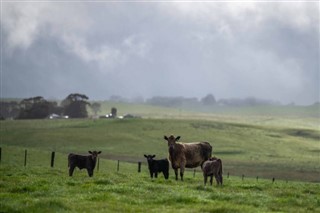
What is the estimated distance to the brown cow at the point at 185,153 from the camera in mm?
29292

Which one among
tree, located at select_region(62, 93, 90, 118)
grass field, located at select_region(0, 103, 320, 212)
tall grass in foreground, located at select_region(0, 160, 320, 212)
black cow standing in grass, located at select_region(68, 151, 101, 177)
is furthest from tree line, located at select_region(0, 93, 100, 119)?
tall grass in foreground, located at select_region(0, 160, 320, 212)

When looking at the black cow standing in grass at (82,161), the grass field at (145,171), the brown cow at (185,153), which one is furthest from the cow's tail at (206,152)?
the black cow standing in grass at (82,161)

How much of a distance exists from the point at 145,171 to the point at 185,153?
24.5 meters

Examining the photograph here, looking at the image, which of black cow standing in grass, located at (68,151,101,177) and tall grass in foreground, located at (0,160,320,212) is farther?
black cow standing in grass, located at (68,151,101,177)

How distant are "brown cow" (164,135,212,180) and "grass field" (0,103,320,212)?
1210mm

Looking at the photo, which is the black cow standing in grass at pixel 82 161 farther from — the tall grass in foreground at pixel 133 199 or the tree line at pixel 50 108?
the tree line at pixel 50 108

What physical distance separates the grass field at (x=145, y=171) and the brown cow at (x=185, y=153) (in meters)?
1.21

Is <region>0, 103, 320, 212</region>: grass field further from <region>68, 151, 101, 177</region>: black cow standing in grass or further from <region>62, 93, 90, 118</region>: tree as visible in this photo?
<region>62, 93, 90, 118</region>: tree

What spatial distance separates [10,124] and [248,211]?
122 m

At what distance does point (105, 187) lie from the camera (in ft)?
71.4

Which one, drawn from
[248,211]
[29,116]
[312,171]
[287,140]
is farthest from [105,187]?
[29,116]

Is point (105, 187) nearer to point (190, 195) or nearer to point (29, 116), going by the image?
point (190, 195)

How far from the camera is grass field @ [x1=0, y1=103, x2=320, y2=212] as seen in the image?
18.3m

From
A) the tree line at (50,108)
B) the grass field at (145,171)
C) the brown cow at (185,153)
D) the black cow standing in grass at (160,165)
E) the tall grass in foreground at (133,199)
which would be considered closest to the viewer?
the tall grass in foreground at (133,199)
